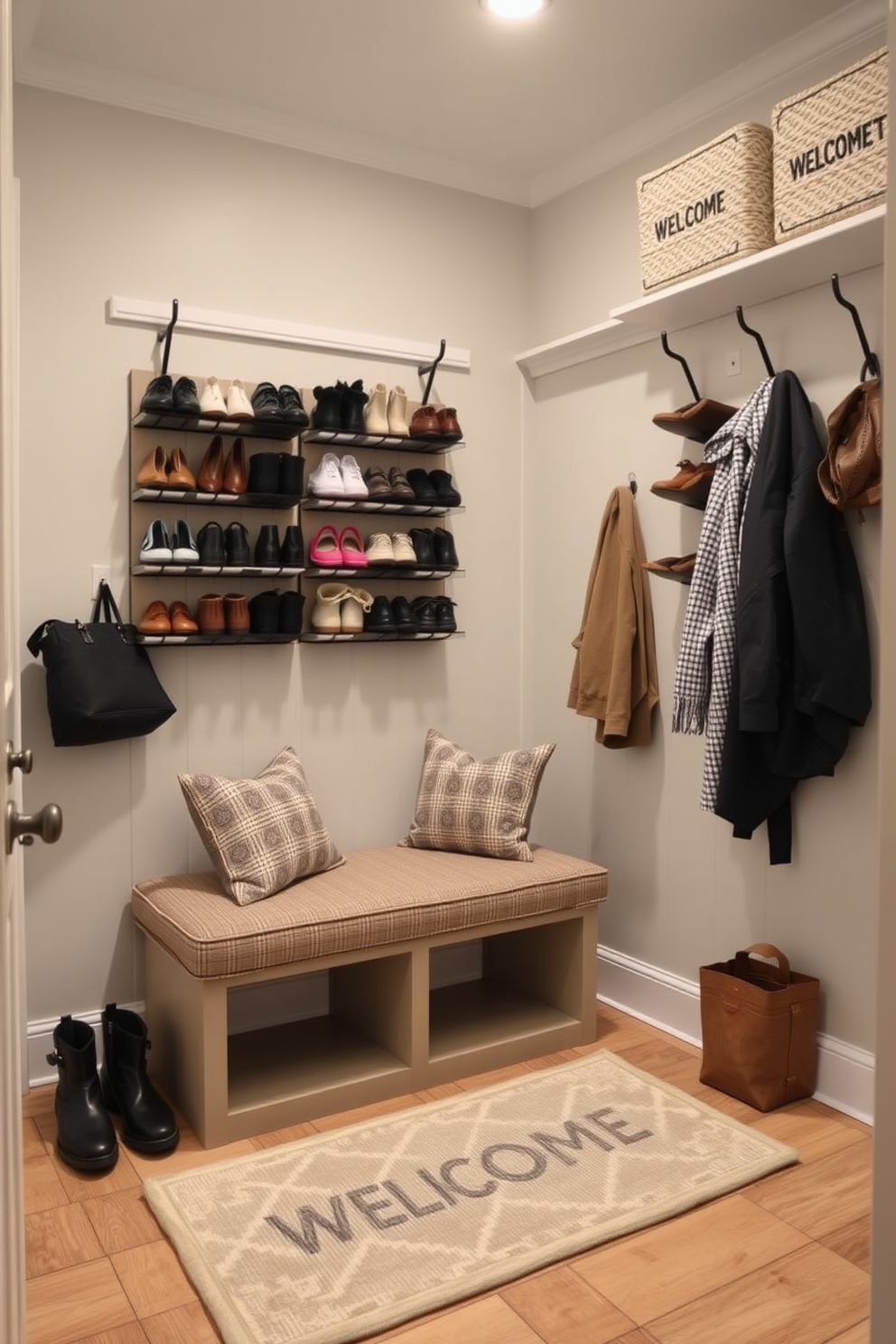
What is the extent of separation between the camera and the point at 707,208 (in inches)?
108

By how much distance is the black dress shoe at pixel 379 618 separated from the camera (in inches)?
131

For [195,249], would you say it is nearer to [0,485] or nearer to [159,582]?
[159,582]

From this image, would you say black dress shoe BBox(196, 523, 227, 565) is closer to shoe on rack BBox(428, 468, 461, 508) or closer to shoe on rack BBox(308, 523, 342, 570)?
shoe on rack BBox(308, 523, 342, 570)

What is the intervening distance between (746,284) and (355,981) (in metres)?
2.23

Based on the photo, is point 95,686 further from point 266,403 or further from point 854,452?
point 854,452

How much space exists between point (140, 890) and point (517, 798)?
1129 millimetres

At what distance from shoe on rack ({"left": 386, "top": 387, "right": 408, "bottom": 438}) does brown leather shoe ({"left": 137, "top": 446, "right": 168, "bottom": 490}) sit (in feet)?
2.41

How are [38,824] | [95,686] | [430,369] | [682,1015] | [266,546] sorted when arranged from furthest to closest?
[430,369] → [682,1015] → [266,546] → [95,686] → [38,824]

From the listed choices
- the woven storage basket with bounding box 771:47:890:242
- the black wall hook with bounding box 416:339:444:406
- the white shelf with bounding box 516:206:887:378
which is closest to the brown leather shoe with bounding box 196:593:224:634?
the black wall hook with bounding box 416:339:444:406

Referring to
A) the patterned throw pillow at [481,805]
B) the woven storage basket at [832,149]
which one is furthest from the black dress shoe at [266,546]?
the woven storage basket at [832,149]

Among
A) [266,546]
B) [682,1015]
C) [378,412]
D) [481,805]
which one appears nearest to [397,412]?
[378,412]

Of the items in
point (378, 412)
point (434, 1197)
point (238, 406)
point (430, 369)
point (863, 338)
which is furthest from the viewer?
point (430, 369)

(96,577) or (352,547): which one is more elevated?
(352,547)

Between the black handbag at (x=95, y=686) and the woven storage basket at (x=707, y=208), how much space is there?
1.76 m
